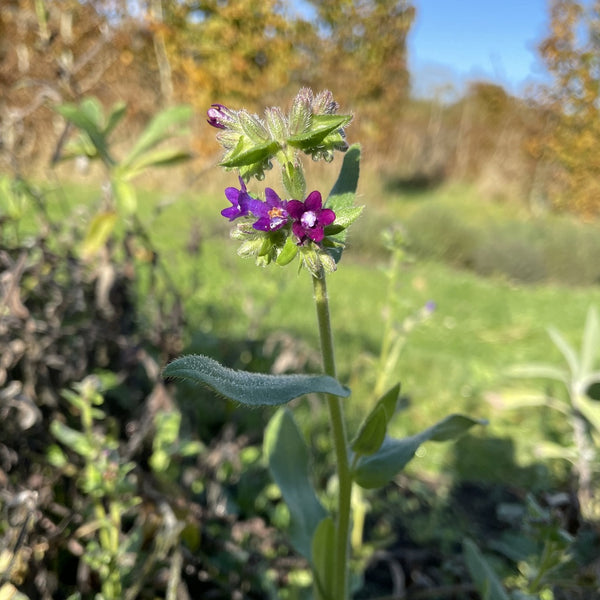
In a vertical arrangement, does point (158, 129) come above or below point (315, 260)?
above

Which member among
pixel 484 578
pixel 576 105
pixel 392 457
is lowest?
pixel 484 578

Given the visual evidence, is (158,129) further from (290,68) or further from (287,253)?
(290,68)

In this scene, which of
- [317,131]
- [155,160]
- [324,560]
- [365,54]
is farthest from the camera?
[365,54]

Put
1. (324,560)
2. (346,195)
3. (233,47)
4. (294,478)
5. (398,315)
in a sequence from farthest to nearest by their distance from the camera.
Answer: (233,47)
(398,315)
(294,478)
(324,560)
(346,195)

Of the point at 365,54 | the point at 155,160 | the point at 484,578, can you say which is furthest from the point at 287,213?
the point at 365,54

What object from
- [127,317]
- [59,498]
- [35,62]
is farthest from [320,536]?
[35,62]

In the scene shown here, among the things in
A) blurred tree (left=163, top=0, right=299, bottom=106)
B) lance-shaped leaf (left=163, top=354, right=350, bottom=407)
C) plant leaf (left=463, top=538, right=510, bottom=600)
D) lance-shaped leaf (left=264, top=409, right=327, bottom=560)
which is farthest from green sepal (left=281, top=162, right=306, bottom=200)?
blurred tree (left=163, top=0, right=299, bottom=106)

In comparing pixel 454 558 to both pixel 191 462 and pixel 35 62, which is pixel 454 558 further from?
pixel 35 62
